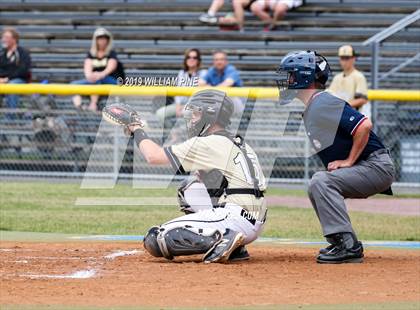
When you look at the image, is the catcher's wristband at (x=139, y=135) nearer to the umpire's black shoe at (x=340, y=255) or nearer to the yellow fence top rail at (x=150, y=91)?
the umpire's black shoe at (x=340, y=255)

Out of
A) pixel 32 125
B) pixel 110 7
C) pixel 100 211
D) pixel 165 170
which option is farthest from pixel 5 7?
pixel 100 211

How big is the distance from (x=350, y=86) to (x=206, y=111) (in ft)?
24.9

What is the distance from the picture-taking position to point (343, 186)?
27.5 feet

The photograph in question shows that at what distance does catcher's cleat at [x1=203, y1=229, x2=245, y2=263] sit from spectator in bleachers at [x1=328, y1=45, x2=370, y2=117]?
747 cm

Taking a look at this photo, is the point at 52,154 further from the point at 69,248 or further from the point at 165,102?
the point at 69,248

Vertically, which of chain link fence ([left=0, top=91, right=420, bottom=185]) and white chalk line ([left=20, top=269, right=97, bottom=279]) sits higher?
white chalk line ([left=20, top=269, right=97, bottom=279])

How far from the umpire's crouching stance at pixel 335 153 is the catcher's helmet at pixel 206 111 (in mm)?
625

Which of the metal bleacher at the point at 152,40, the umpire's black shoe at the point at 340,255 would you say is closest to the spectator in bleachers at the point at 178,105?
the metal bleacher at the point at 152,40

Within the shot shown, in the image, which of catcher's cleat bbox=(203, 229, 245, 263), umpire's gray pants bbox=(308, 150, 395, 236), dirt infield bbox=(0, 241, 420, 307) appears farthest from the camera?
umpire's gray pants bbox=(308, 150, 395, 236)

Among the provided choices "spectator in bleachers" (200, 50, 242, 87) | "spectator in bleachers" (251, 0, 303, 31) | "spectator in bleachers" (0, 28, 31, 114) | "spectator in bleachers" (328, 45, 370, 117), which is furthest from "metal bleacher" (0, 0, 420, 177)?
"spectator in bleachers" (0, 28, 31, 114)

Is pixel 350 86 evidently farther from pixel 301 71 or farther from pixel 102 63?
pixel 301 71

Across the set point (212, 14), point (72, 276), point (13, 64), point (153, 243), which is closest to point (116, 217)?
point (153, 243)

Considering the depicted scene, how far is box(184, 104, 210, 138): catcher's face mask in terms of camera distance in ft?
26.9

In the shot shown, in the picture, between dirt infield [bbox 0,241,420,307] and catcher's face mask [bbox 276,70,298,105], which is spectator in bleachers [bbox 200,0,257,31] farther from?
catcher's face mask [bbox 276,70,298,105]
